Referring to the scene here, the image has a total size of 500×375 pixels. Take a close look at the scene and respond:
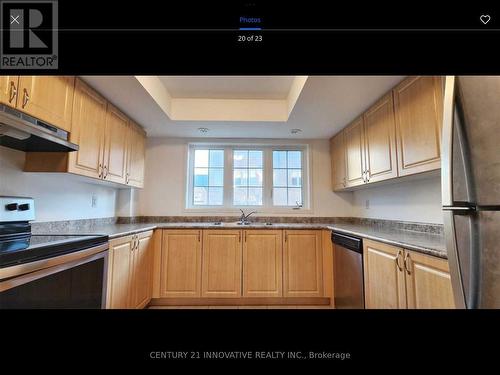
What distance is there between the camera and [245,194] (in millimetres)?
3156

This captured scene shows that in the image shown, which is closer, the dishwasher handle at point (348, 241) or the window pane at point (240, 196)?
the dishwasher handle at point (348, 241)

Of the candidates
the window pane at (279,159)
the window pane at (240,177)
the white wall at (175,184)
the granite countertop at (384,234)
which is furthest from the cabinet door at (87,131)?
the window pane at (279,159)

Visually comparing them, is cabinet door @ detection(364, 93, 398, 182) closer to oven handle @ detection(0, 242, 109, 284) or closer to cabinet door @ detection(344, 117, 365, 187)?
cabinet door @ detection(344, 117, 365, 187)

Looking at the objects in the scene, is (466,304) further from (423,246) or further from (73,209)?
(73,209)

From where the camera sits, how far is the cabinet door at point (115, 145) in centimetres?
199

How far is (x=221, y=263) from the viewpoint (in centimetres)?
245

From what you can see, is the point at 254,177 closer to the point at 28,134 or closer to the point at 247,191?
the point at 247,191

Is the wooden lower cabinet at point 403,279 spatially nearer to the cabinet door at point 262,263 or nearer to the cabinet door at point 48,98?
the cabinet door at point 262,263

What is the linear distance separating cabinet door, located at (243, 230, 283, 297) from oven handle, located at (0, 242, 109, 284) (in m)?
1.47

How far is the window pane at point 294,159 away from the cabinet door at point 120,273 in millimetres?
2189
